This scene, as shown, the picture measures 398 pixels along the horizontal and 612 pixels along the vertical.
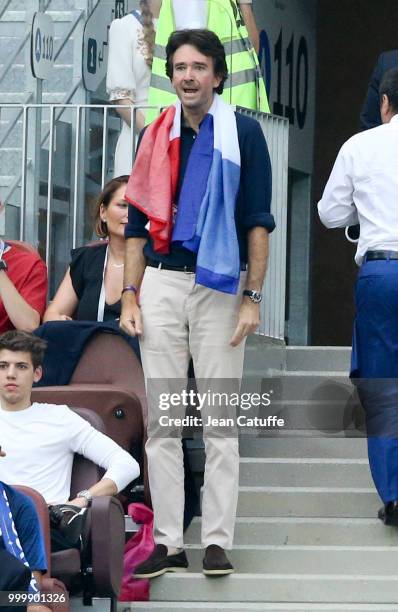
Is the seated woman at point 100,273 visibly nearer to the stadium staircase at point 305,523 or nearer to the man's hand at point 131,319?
the stadium staircase at point 305,523

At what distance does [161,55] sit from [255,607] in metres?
2.85

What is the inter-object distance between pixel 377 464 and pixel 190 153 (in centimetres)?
145

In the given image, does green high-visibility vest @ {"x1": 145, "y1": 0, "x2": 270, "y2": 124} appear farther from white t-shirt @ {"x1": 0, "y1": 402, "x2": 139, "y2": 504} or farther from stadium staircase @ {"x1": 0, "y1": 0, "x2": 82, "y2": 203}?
white t-shirt @ {"x1": 0, "y1": 402, "x2": 139, "y2": 504}

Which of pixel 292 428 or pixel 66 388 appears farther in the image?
pixel 292 428

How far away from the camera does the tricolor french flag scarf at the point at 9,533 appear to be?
6.46 meters

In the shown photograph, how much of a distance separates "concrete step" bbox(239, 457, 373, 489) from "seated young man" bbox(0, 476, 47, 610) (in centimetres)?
180

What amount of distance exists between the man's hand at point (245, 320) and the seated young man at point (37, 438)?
2.01 feet

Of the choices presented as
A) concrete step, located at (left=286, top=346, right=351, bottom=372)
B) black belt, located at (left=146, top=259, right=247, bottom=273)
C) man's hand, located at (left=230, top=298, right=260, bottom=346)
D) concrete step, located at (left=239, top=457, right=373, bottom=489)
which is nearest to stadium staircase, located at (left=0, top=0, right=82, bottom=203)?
concrete step, located at (left=286, top=346, right=351, bottom=372)

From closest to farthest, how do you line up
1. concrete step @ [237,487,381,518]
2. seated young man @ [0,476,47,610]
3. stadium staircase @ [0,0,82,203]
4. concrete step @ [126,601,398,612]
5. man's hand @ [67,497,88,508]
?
seated young man @ [0,476,47,610] < man's hand @ [67,497,88,508] < concrete step @ [126,601,398,612] < concrete step @ [237,487,381,518] < stadium staircase @ [0,0,82,203]

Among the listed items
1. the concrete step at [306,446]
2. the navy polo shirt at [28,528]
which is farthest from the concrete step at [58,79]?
the navy polo shirt at [28,528]

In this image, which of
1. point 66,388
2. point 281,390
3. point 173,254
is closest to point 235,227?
point 173,254

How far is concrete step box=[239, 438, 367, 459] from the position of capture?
8.45 metres

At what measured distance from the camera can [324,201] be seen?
7.73 metres

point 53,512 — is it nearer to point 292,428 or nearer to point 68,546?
point 68,546
